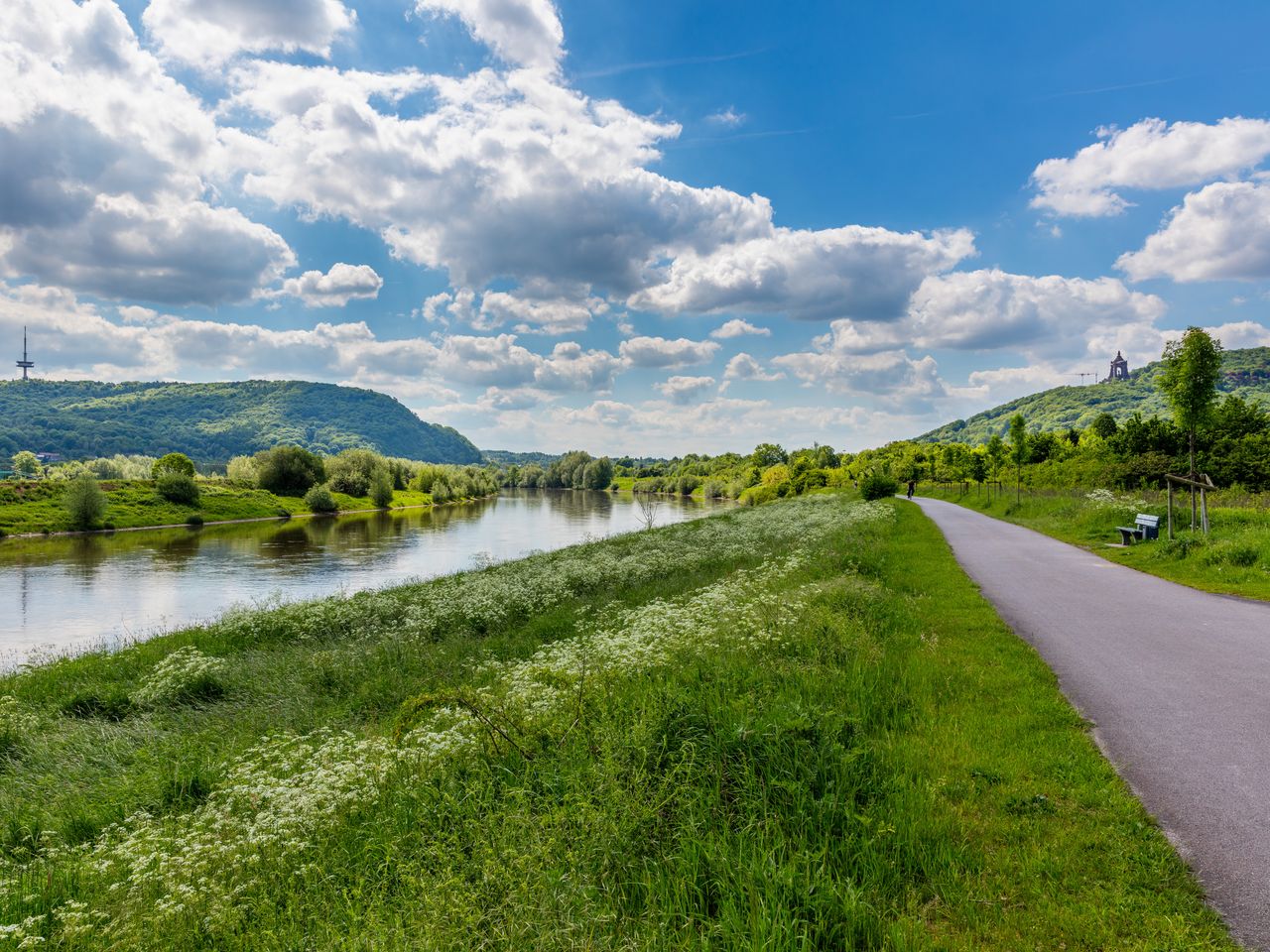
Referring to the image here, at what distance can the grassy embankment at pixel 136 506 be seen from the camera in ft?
203

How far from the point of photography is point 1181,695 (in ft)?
21.7

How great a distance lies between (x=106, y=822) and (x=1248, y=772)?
11.3m

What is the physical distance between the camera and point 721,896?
12.1ft

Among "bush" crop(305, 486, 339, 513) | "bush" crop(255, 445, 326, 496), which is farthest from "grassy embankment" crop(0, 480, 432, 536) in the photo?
"bush" crop(255, 445, 326, 496)

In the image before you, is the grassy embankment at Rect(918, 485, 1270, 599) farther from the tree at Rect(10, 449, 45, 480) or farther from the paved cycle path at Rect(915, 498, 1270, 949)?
the tree at Rect(10, 449, 45, 480)

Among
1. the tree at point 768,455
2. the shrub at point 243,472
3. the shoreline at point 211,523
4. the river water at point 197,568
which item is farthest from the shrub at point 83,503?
the tree at point 768,455

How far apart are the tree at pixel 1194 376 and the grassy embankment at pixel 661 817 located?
16.5m

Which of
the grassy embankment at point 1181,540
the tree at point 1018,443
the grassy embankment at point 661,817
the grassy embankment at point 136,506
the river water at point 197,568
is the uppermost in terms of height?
→ the tree at point 1018,443

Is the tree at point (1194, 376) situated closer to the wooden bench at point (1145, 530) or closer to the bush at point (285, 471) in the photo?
the wooden bench at point (1145, 530)

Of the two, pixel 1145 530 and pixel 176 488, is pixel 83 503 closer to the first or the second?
pixel 176 488

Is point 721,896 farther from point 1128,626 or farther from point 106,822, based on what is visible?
point 1128,626

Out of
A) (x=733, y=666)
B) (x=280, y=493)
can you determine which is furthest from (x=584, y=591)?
(x=280, y=493)

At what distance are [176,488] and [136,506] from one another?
561 cm

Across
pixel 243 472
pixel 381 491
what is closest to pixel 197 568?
pixel 381 491
